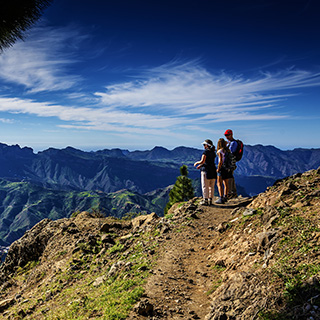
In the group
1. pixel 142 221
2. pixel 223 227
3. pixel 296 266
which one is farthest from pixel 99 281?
pixel 296 266

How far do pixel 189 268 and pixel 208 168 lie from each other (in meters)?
7.66

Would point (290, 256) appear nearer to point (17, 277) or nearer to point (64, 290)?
point (64, 290)

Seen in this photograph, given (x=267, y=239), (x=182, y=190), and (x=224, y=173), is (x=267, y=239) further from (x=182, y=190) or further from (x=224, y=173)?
(x=182, y=190)

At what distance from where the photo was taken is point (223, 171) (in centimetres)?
1538

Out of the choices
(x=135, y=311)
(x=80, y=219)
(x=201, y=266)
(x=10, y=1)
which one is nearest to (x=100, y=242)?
(x=80, y=219)

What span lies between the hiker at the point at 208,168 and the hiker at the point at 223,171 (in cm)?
39

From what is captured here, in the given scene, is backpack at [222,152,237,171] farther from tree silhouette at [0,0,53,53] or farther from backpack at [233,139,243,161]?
tree silhouette at [0,0,53,53]

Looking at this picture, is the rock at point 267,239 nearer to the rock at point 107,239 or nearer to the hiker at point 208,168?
the hiker at point 208,168

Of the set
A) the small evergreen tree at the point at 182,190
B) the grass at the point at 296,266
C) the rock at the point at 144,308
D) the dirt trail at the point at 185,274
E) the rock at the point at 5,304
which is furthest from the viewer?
the small evergreen tree at the point at 182,190

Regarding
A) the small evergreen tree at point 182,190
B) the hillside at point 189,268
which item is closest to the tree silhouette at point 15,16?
the hillside at point 189,268

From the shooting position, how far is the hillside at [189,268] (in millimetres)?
5465

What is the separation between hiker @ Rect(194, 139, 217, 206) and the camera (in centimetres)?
Result: 1486

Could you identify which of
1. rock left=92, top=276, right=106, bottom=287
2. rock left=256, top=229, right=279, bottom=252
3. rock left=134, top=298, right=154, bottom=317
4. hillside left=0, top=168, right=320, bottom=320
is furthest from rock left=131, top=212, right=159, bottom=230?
rock left=256, top=229, right=279, bottom=252

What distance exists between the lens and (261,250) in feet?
24.4
